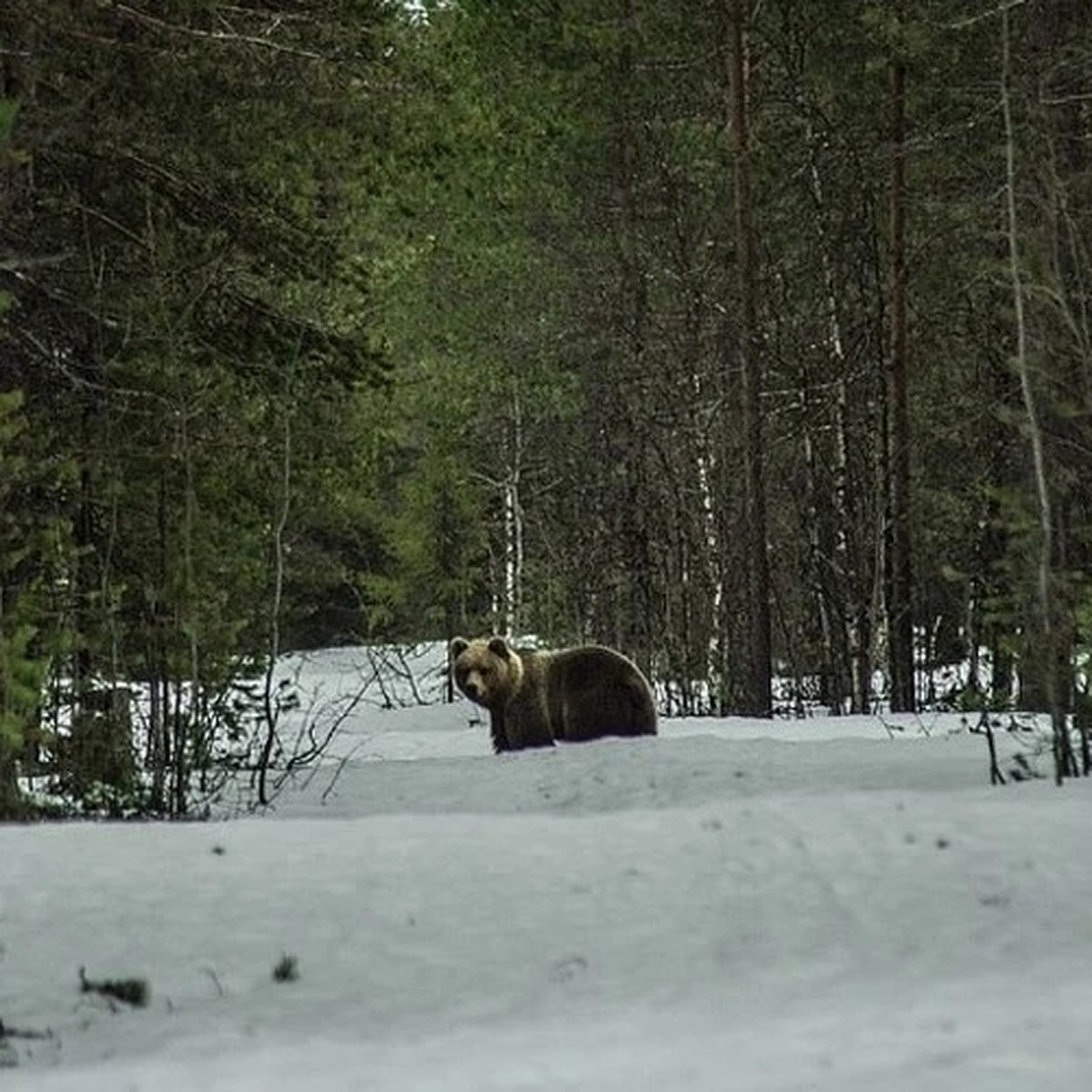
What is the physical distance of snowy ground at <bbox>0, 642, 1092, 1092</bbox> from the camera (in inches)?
160

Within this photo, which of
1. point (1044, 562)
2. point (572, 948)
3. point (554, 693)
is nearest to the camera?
point (572, 948)

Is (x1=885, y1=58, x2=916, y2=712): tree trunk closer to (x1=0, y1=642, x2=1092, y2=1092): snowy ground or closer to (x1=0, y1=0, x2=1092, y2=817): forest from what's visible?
(x1=0, y1=0, x2=1092, y2=817): forest

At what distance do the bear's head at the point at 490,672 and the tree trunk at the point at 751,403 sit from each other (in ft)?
15.0

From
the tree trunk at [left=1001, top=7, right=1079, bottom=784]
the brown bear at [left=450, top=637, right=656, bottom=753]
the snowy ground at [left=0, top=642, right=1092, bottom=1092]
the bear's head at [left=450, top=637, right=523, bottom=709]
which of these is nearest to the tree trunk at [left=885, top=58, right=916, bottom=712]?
the brown bear at [left=450, top=637, right=656, bottom=753]

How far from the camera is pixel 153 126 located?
436 inches

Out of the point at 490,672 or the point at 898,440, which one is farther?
the point at 898,440

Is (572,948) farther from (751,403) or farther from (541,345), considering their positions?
(541,345)

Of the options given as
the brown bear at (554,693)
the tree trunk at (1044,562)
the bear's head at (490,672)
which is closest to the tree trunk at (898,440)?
the brown bear at (554,693)

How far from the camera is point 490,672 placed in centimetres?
1356

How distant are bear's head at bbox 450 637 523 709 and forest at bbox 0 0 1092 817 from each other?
1.67 metres

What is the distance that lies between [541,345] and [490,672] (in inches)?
447

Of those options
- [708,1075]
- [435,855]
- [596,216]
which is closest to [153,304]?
[435,855]

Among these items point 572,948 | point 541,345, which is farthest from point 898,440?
point 572,948

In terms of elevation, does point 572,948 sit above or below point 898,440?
below
